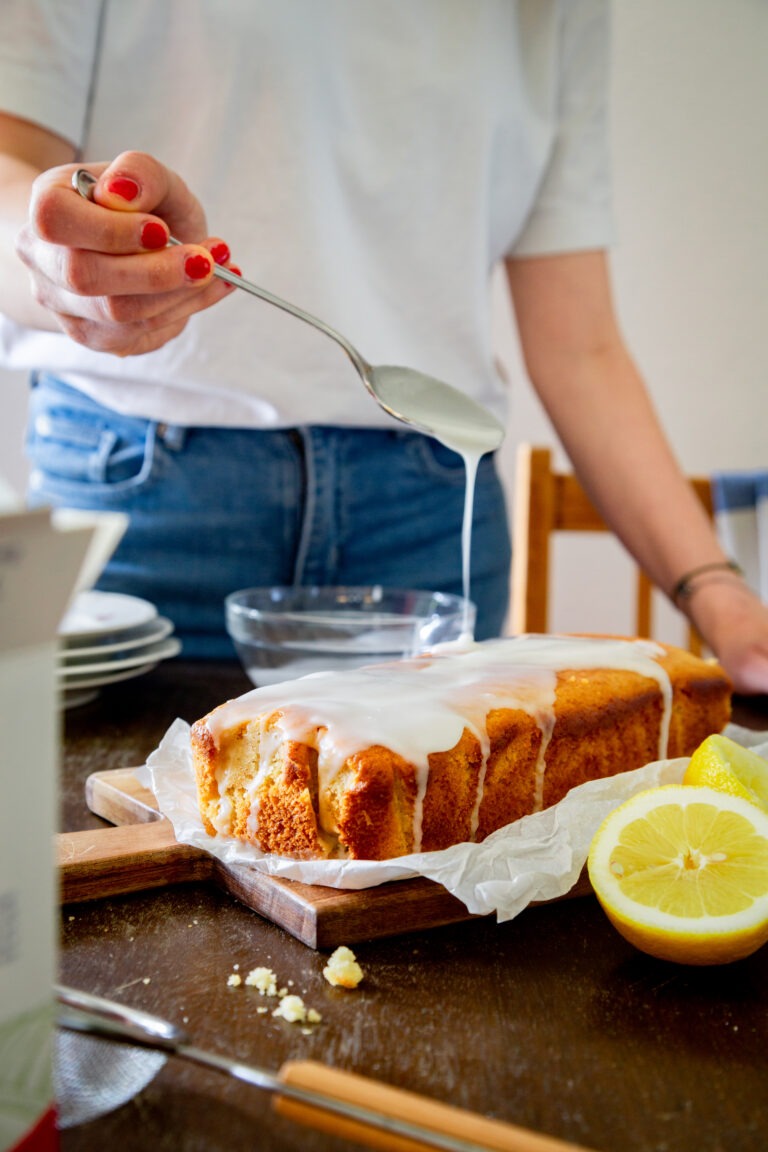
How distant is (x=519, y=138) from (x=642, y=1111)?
1286 millimetres

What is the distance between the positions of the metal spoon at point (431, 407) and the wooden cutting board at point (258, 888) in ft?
1.44

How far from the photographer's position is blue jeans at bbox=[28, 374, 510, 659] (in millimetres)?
1329

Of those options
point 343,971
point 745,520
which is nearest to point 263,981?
point 343,971

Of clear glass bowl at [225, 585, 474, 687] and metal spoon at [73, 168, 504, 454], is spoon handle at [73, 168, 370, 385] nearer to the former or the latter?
metal spoon at [73, 168, 504, 454]

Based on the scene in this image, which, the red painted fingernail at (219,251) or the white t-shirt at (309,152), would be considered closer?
the red painted fingernail at (219,251)

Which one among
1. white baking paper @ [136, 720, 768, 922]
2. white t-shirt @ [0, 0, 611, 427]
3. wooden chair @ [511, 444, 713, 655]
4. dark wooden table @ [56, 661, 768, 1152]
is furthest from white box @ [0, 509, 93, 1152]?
wooden chair @ [511, 444, 713, 655]

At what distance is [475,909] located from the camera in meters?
0.63

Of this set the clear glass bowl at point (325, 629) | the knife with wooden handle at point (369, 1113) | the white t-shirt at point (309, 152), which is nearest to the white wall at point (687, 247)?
the white t-shirt at point (309, 152)

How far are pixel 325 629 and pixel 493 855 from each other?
51cm

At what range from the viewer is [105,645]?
44.7 inches

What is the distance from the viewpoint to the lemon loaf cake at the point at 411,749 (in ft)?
2.27

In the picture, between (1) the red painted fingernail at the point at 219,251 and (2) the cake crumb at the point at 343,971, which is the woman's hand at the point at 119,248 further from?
(2) the cake crumb at the point at 343,971

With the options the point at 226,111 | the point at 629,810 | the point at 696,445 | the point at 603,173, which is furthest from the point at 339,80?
the point at 696,445

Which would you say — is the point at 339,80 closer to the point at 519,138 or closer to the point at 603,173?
the point at 519,138
